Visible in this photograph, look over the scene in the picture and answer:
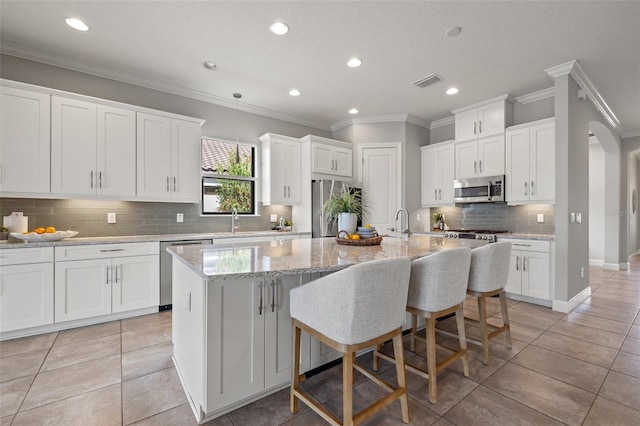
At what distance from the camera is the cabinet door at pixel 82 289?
9.36 ft

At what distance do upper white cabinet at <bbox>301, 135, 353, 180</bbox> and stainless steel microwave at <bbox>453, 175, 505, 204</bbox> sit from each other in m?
1.79

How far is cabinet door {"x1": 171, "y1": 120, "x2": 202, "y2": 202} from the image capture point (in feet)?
12.3

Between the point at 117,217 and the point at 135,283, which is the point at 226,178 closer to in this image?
the point at 117,217

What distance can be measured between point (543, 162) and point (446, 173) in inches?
55.2

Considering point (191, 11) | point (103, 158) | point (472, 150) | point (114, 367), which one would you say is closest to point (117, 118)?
point (103, 158)

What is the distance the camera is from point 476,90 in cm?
405

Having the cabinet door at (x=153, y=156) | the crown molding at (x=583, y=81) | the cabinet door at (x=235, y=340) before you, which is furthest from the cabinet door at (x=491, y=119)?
the cabinet door at (x=153, y=156)

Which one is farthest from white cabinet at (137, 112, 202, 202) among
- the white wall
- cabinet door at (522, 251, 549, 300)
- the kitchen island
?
the white wall

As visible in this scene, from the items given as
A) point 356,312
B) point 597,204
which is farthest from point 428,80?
point 597,204

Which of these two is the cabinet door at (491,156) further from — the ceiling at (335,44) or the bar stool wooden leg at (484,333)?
the bar stool wooden leg at (484,333)

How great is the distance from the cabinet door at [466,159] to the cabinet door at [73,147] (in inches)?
196

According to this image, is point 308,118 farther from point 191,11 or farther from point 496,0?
point 496,0

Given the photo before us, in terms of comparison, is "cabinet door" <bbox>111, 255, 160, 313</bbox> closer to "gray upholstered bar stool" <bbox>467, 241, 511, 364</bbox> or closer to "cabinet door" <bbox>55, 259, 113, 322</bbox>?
"cabinet door" <bbox>55, 259, 113, 322</bbox>

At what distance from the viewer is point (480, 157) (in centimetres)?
452
